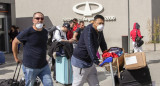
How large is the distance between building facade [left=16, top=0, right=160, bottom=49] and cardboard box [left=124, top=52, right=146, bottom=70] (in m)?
10.8

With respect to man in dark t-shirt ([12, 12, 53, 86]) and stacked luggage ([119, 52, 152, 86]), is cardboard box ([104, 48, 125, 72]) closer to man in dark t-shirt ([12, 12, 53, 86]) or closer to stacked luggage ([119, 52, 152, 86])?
stacked luggage ([119, 52, 152, 86])

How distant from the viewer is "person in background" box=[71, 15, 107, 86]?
14.3 feet

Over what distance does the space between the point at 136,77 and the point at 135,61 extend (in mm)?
250

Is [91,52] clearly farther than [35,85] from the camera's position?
No

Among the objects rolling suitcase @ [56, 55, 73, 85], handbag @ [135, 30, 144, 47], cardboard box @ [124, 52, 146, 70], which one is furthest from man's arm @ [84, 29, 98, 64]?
handbag @ [135, 30, 144, 47]

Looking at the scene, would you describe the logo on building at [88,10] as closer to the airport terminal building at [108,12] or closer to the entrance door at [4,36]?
the airport terminal building at [108,12]

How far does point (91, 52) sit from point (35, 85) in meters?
1.50

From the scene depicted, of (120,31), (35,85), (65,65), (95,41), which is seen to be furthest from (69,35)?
(120,31)

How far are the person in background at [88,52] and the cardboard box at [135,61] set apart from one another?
0.52m

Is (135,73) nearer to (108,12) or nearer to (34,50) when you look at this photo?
(34,50)

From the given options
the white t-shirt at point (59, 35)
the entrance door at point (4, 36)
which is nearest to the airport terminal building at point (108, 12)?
the entrance door at point (4, 36)

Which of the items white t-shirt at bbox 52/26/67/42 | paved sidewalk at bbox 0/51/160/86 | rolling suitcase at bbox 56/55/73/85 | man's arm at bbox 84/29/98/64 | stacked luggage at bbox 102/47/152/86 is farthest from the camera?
paved sidewalk at bbox 0/51/160/86

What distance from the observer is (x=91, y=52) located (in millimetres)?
4258

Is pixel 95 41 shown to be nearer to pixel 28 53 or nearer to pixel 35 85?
pixel 28 53
